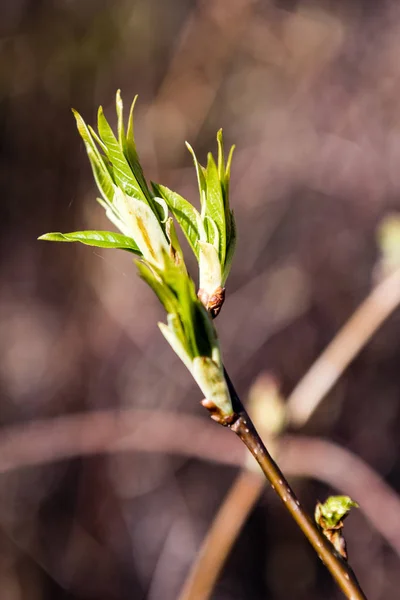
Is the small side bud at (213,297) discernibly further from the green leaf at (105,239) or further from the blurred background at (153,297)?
the blurred background at (153,297)

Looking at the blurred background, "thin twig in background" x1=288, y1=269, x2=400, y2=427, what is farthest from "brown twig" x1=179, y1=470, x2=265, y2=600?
the blurred background

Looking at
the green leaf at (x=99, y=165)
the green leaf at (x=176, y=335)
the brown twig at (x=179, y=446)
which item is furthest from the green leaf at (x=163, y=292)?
the brown twig at (x=179, y=446)

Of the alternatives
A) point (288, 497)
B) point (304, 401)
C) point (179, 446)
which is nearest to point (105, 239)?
point (288, 497)

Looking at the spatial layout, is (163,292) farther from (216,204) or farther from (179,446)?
(179,446)

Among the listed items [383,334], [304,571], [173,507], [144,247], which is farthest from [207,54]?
[144,247]

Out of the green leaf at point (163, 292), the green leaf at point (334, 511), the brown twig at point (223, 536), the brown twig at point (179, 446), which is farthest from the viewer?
the brown twig at point (179, 446)

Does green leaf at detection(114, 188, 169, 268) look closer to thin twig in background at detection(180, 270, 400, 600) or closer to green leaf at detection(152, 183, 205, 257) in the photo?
green leaf at detection(152, 183, 205, 257)
